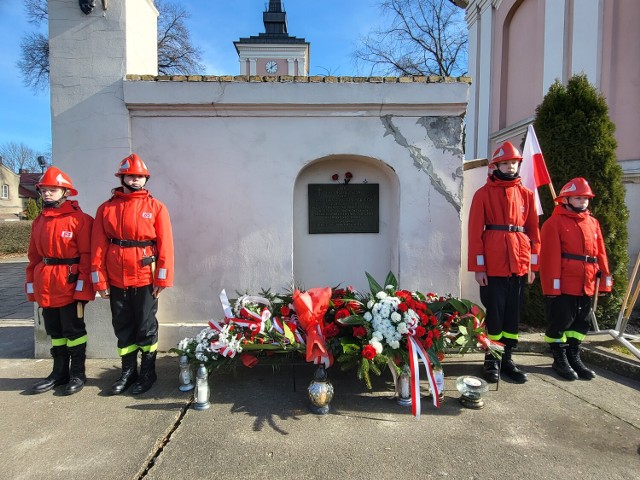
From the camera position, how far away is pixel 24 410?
127 inches

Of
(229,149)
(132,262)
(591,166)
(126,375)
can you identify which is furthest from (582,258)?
(126,375)

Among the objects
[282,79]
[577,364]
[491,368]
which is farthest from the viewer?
[282,79]

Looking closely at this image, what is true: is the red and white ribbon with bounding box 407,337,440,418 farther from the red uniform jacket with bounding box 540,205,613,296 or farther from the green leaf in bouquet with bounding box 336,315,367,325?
the red uniform jacket with bounding box 540,205,613,296

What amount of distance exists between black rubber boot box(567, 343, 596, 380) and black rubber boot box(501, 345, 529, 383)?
1.85 feet

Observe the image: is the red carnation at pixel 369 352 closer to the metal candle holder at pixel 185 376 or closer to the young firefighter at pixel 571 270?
the metal candle holder at pixel 185 376

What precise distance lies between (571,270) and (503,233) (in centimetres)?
82

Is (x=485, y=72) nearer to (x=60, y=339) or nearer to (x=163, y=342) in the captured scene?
(x=163, y=342)

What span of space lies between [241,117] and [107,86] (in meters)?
1.55

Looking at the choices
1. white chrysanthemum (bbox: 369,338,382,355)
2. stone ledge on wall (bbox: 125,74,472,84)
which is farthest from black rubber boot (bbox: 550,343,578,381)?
stone ledge on wall (bbox: 125,74,472,84)

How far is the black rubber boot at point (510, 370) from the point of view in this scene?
3777 millimetres

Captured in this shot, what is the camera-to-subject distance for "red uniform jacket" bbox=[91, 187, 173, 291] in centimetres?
340

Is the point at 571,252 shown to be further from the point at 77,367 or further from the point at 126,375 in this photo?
the point at 77,367

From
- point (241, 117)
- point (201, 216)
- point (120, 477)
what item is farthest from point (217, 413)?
point (241, 117)

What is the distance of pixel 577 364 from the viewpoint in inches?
156
